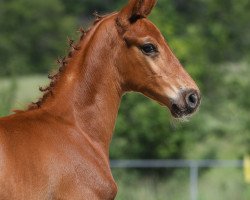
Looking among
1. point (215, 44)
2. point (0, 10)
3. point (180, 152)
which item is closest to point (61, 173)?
point (180, 152)

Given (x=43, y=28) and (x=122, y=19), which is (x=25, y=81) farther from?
(x=122, y=19)

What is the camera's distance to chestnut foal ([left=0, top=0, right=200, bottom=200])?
613 cm

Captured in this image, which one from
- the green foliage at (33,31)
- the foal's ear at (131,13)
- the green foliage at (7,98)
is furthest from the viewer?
the green foliage at (33,31)

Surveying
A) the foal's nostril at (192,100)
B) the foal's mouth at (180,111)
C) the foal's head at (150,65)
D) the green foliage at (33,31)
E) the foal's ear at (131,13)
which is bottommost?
the foal's mouth at (180,111)

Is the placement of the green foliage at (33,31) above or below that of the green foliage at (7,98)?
above

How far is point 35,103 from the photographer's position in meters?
6.45

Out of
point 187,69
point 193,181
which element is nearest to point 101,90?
point 193,181

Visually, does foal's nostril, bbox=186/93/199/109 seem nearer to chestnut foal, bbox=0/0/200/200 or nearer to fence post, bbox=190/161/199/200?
chestnut foal, bbox=0/0/200/200

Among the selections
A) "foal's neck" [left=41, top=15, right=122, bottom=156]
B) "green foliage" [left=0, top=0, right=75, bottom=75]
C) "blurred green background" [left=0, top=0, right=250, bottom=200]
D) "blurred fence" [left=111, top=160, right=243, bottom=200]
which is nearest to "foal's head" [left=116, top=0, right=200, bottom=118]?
"foal's neck" [left=41, top=15, right=122, bottom=156]

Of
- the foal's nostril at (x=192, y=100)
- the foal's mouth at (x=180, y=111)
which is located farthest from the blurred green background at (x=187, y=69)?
the foal's nostril at (x=192, y=100)

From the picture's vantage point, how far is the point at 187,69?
25984 mm

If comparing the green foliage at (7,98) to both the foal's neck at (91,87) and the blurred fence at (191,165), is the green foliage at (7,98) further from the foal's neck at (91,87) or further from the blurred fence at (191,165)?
the foal's neck at (91,87)

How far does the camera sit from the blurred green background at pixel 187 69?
18953 mm

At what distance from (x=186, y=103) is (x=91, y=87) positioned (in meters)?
0.80
